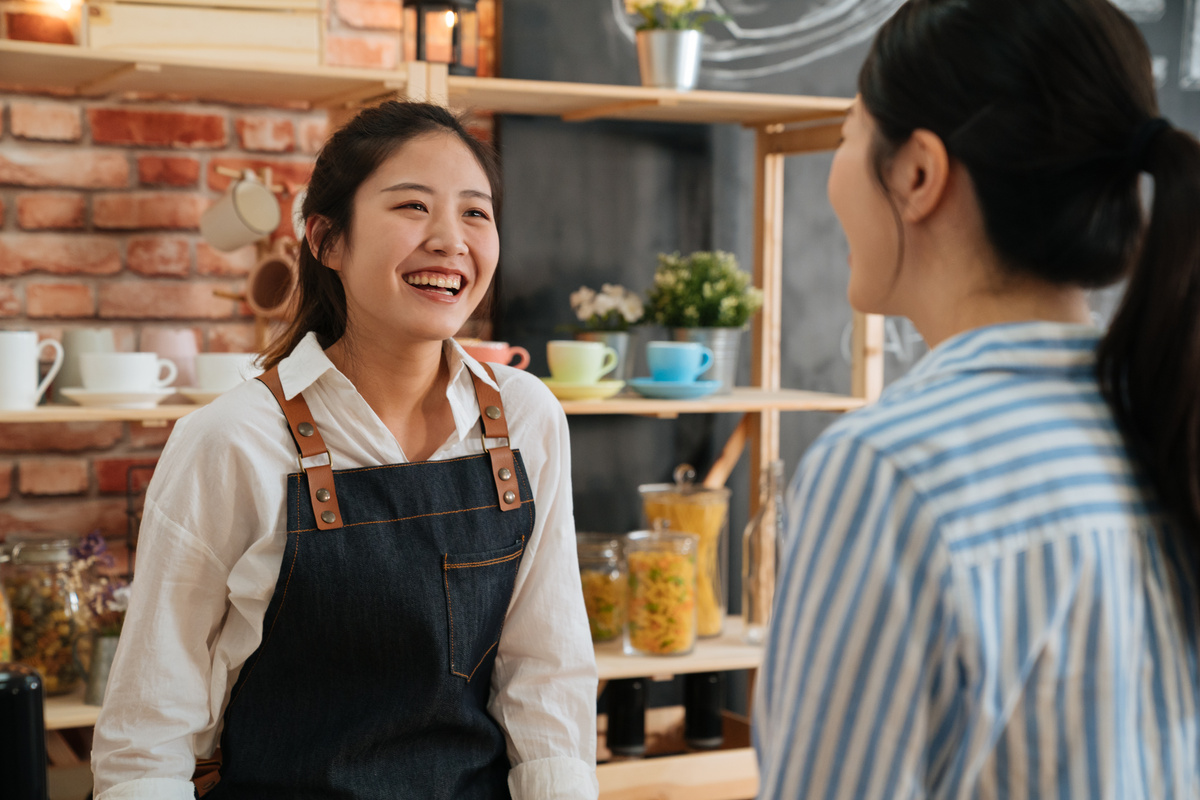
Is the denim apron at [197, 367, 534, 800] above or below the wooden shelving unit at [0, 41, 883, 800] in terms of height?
below

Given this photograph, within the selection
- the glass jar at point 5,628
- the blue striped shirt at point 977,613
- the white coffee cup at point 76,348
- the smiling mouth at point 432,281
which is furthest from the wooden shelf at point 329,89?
the blue striped shirt at point 977,613

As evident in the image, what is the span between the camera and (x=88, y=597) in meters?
1.77

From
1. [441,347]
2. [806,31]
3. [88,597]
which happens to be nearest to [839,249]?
[806,31]

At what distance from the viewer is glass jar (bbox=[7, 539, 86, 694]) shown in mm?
1737

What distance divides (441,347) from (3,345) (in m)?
0.74

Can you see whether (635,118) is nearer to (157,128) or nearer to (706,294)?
(706,294)

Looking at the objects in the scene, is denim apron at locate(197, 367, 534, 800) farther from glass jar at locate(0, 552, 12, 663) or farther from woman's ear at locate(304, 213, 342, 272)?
glass jar at locate(0, 552, 12, 663)

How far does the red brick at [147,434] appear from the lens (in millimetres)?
2092

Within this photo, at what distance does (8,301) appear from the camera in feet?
6.53

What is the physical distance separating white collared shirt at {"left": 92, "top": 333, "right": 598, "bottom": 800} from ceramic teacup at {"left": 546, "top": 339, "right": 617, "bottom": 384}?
1.96 feet

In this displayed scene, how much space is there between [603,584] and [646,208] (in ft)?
2.80

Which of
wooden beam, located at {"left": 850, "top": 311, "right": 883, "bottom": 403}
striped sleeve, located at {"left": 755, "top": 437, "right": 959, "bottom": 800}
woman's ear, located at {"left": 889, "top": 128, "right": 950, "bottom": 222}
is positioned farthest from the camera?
wooden beam, located at {"left": 850, "top": 311, "right": 883, "bottom": 403}

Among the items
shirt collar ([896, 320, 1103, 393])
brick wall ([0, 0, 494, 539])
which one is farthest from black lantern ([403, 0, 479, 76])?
shirt collar ([896, 320, 1103, 393])

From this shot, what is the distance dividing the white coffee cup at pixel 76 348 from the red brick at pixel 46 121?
41 centimetres
